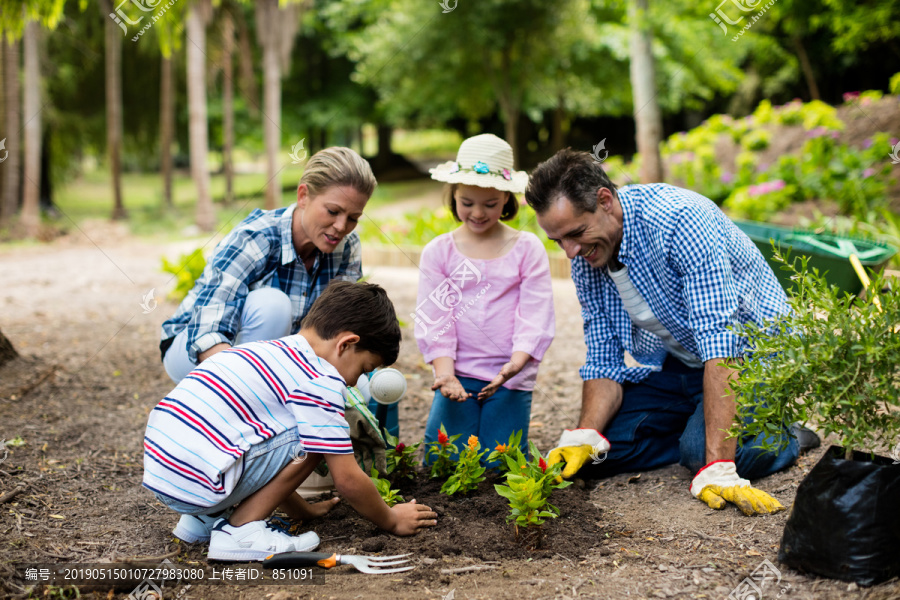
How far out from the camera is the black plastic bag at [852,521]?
5.74ft

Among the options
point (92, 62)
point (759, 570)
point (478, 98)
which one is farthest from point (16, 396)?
point (92, 62)

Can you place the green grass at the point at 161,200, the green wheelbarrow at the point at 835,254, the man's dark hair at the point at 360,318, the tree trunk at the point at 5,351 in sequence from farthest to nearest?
the green grass at the point at 161,200 < the tree trunk at the point at 5,351 < the green wheelbarrow at the point at 835,254 < the man's dark hair at the point at 360,318

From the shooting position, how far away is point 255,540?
2.03m

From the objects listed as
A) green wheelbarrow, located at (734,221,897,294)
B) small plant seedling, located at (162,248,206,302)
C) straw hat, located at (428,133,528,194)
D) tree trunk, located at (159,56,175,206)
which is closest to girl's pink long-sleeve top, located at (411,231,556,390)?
straw hat, located at (428,133,528,194)

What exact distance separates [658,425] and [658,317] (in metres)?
0.49

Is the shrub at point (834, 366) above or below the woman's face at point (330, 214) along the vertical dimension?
below

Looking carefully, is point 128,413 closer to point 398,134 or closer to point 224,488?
point 224,488

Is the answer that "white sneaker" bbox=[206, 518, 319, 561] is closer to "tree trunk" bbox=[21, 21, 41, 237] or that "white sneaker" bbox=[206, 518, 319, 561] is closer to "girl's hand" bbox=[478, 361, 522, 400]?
"girl's hand" bbox=[478, 361, 522, 400]

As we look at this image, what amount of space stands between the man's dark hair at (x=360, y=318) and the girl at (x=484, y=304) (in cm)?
84

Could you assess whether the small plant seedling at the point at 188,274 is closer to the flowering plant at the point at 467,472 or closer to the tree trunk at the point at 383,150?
the flowering plant at the point at 467,472

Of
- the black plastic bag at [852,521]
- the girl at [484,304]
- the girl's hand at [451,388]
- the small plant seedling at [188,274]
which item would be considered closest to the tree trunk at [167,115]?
the small plant seedling at [188,274]

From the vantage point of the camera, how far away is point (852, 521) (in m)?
1.76

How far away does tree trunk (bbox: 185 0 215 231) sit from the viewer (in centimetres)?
1090

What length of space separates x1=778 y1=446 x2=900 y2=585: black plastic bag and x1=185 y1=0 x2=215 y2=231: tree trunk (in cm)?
1091
